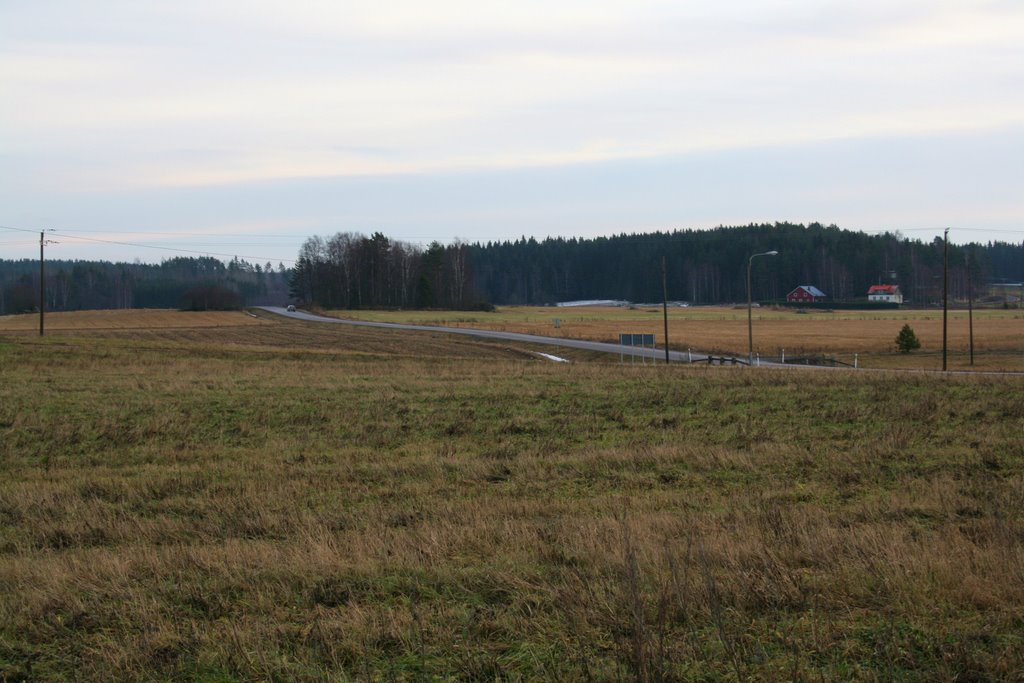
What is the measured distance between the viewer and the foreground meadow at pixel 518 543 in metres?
5.37

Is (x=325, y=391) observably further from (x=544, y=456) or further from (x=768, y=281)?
(x=768, y=281)

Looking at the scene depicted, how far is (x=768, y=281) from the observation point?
186 m

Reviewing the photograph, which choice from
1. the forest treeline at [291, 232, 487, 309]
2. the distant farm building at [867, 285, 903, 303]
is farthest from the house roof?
the forest treeline at [291, 232, 487, 309]

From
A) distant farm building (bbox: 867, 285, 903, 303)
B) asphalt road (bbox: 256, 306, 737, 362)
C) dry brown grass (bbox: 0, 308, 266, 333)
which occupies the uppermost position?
distant farm building (bbox: 867, 285, 903, 303)

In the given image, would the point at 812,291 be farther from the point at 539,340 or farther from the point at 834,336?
the point at 539,340

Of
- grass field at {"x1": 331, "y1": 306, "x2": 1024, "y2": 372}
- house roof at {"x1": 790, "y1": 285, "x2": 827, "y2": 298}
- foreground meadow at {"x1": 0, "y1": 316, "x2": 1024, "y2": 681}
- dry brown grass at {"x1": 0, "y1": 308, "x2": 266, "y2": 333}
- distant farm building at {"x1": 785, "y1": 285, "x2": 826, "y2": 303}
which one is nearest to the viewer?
foreground meadow at {"x1": 0, "y1": 316, "x2": 1024, "y2": 681}

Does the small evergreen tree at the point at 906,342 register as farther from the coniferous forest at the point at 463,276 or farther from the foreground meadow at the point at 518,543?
the coniferous forest at the point at 463,276

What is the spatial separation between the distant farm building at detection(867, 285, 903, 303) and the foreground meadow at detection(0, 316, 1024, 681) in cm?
15846

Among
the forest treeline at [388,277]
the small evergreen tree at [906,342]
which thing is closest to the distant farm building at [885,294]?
the forest treeline at [388,277]

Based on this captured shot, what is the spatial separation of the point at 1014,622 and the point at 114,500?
10065 mm

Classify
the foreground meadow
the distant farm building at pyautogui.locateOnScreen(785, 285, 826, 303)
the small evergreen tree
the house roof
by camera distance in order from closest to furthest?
the foreground meadow < the small evergreen tree < the distant farm building at pyautogui.locateOnScreen(785, 285, 826, 303) < the house roof

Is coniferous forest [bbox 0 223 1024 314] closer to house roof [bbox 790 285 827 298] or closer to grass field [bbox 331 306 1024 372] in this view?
house roof [bbox 790 285 827 298]

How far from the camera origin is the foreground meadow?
17.6 ft

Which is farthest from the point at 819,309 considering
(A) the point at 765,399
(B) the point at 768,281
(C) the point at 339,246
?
(A) the point at 765,399
